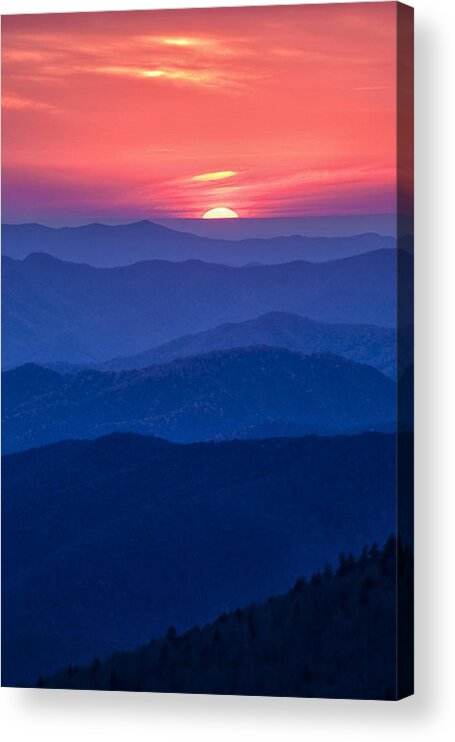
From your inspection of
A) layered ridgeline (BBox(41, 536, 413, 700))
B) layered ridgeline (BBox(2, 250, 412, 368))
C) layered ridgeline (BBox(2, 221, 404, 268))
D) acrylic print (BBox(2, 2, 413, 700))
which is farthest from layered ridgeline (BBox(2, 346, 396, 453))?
layered ridgeline (BBox(41, 536, 413, 700))

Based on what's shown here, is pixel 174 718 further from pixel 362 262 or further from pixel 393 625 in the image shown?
pixel 362 262

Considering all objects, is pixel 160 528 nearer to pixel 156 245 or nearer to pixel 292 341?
pixel 292 341

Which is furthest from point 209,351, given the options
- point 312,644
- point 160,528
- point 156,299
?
point 312,644

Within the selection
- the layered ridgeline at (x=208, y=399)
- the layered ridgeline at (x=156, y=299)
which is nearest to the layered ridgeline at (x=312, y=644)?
the layered ridgeline at (x=208, y=399)

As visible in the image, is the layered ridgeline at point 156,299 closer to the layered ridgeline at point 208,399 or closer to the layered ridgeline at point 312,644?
the layered ridgeline at point 208,399

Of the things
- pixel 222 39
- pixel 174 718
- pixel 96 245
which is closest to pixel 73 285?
pixel 96 245

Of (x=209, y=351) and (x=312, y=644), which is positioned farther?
(x=209, y=351)
